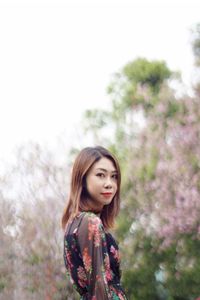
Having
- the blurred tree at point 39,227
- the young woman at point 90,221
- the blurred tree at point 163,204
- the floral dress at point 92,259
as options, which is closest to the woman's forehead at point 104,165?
the young woman at point 90,221

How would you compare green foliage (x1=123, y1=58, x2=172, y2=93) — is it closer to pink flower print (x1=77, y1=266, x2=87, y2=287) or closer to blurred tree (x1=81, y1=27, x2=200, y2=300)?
blurred tree (x1=81, y1=27, x2=200, y2=300)

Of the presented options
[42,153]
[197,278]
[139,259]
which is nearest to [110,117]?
[42,153]

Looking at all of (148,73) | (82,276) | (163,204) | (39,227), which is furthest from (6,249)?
(82,276)

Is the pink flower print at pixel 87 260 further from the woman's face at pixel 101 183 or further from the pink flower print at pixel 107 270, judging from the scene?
the woman's face at pixel 101 183

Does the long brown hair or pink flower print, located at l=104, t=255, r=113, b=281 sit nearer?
pink flower print, located at l=104, t=255, r=113, b=281

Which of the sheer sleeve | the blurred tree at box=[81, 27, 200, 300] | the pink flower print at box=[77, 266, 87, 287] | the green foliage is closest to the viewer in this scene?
the sheer sleeve

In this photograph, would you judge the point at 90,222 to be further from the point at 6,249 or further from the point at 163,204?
the point at 6,249

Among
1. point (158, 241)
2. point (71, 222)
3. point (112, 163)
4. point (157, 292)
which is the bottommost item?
point (157, 292)

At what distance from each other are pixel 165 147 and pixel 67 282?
3016mm

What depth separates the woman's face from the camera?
2.20m

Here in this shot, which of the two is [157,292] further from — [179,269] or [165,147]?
[165,147]

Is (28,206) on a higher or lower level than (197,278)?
higher

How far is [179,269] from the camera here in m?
10.8

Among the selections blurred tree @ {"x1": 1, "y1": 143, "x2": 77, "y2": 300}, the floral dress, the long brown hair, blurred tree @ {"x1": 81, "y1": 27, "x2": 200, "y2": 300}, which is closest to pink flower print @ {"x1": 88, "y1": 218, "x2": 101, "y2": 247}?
the floral dress
